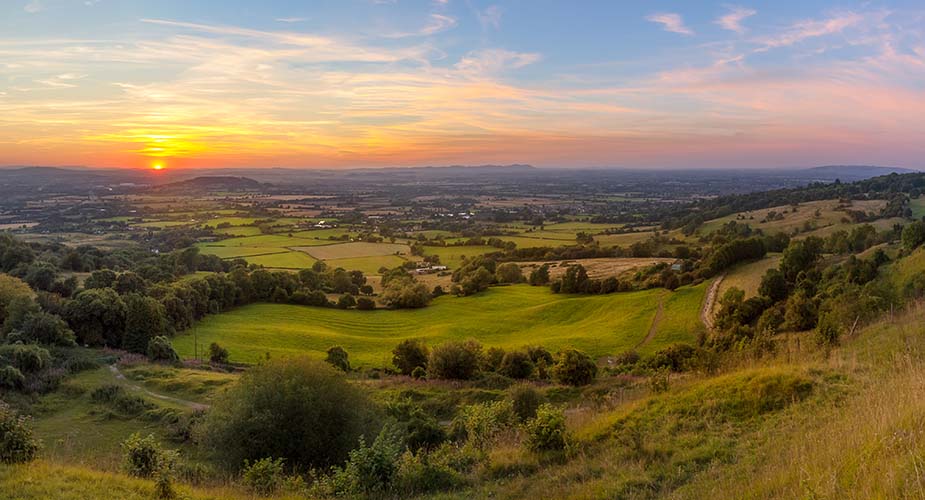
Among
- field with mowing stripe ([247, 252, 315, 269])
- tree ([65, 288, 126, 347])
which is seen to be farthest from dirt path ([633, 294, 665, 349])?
field with mowing stripe ([247, 252, 315, 269])

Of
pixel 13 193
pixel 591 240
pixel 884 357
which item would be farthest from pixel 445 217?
pixel 884 357

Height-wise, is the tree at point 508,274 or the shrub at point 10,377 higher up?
the shrub at point 10,377

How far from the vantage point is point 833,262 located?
47.8 meters

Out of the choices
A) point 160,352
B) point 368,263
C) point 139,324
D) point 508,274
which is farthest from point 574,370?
point 368,263

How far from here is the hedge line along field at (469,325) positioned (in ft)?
141

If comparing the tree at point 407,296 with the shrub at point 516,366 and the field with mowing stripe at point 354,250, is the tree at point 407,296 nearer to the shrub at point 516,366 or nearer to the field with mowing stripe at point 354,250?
the field with mowing stripe at point 354,250

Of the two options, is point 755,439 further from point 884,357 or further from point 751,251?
point 751,251

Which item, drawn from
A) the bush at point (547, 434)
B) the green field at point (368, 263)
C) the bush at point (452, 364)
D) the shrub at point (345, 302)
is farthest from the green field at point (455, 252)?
the bush at point (547, 434)

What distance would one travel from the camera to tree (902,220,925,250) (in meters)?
39.8

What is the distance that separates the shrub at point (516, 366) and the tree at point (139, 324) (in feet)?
90.3

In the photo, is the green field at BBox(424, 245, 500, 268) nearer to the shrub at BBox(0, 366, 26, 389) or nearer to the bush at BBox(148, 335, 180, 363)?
the bush at BBox(148, 335, 180, 363)

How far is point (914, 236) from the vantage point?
131ft

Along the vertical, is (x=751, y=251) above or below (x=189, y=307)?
above

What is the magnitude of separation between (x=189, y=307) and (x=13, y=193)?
5698 inches
